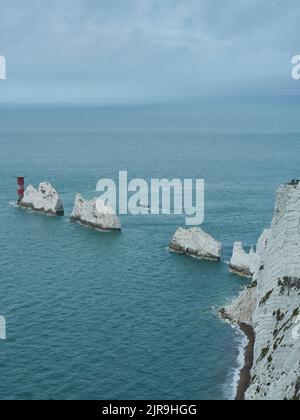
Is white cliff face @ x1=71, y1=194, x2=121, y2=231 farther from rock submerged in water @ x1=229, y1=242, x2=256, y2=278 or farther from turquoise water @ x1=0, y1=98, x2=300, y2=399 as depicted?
rock submerged in water @ x1=229, y1=242, x2=256, y2=278

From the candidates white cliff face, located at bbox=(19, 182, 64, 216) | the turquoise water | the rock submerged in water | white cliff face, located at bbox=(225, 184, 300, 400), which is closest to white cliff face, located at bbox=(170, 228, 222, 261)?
the turquoise water

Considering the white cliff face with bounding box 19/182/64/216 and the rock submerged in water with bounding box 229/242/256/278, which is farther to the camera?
the white cliff face with bounding box 19/182/64/216

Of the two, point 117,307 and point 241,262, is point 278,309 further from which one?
point 241,262

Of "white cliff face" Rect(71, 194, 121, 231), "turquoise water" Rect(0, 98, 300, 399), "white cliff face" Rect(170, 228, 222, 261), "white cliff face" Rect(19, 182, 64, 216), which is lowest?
"turquoise water" Rect(0, 98, 300, 399)

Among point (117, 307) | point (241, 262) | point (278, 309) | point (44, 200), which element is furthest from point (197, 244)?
point (44, 200)

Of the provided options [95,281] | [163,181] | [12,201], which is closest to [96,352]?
[95,281]
